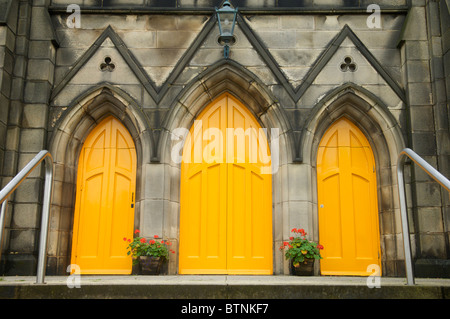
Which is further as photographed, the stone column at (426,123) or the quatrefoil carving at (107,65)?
the quatrefoil carving at (107,65)

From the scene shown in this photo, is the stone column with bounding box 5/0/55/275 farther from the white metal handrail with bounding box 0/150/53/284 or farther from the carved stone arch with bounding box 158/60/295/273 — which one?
the white metal handrail with bounding box 0/150/53/284

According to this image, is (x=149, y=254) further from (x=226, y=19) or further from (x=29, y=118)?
(x=226, y=19)

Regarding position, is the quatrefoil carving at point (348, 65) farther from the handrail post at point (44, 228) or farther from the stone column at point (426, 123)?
the handrail post at point (44, 228)

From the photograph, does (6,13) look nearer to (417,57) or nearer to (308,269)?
(308,269)

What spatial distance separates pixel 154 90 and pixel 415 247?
4390 mm

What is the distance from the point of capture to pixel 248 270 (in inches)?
265

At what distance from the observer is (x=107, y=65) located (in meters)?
7.09

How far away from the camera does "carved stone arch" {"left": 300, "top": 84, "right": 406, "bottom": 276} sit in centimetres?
669

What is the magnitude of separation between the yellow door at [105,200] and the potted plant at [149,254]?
0.57 metres

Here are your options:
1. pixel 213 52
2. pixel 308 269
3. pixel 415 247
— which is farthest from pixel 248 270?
pixel 213 52

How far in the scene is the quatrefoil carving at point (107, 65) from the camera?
23.2 ft

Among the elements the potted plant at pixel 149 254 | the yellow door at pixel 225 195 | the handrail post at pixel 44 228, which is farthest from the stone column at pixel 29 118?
the handrail post at pixel 44 228

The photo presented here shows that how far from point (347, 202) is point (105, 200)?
146 inches

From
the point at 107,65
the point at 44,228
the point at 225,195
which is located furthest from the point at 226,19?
the point at 44,228
